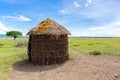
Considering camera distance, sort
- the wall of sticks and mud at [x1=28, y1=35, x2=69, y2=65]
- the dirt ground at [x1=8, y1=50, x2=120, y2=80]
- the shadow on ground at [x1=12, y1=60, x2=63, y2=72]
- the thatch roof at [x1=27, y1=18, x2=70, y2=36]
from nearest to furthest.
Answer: the dirt ground at [x1=8, y1=50, x2=120, y2=80]
the shadow on ground at [x1=12, y1=60, x2=63, y2=72]
the thatch roof at [x1=27, y1=18, x2=70, y2=36]
the wall of sticks and mud at [x1=28, y1=35, x2=69, y2=65]

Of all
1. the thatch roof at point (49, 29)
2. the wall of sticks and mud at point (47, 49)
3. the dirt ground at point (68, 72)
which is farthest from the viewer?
the wall of sticks and mud at point (47, 49)

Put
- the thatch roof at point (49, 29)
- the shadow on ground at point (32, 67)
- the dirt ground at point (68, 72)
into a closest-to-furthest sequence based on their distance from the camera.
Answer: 1. the dirt ground at point (68, 72)
2. the shadow on ground at point (32, 67)
3. the thatch roof at point (49, 29)

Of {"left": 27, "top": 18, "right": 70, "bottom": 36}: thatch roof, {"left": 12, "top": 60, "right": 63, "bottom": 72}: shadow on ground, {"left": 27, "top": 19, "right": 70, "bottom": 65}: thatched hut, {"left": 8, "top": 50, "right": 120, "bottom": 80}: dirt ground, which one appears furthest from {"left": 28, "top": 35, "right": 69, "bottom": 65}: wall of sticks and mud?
{"left": 8, "top": 50, "right": 120, "bottom": 80}: dirt ground

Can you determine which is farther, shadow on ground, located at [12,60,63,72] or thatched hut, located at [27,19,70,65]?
thatched hut, located at [27,19,70,65]

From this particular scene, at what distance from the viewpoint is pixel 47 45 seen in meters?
13.1

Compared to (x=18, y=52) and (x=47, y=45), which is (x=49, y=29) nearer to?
(x=47, y=45)

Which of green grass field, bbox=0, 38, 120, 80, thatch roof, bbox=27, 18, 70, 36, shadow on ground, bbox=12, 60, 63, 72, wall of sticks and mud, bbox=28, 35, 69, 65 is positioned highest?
thatch roof, bbox=27, 18, 70, 36

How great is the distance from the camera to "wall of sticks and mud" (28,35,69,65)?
13.1 metres

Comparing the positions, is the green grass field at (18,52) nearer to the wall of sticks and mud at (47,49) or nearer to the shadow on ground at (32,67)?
the shadow on ground at (32,67)

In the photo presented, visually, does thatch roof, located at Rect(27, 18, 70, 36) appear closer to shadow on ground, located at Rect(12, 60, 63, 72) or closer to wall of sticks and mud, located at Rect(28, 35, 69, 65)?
wall of sticks and mud, located at Rect(28, 35, 69, 65)

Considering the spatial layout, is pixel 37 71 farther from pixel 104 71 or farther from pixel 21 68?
pixel 104 71

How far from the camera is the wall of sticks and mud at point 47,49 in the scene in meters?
13.1

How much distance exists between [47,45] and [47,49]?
31 centimetres

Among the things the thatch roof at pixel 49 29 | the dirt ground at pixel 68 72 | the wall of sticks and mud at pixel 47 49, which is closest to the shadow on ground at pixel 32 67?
the dirt ground at pixel 68 72
